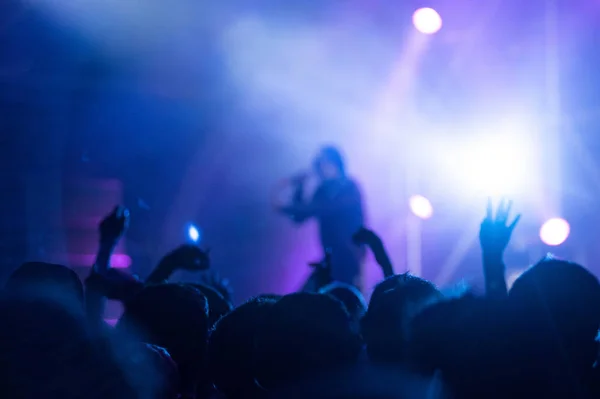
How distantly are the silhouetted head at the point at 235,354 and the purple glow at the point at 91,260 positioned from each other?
502cm

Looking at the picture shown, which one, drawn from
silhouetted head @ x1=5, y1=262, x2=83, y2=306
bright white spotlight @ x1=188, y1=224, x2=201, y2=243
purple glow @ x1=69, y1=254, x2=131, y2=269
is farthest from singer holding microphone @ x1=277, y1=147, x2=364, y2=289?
silhouetted head @ x1=5, y1=262, x2=83, y2=306

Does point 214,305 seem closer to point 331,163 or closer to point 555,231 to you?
point 331,163

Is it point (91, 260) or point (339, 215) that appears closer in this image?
point (339, 215)

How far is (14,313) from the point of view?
1246mm

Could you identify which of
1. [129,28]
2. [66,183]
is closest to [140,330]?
[129,28]

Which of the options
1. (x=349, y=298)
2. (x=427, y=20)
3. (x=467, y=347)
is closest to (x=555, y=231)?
(x=427, y=20)

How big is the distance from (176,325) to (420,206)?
5.82 metres

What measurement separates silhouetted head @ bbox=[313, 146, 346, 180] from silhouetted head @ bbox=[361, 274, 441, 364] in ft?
10.3

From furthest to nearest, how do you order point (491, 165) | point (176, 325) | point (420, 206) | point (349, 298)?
1. point (420, 206)
2. point (491, 165)
3. point (349, 298)
4. point (176, 325)

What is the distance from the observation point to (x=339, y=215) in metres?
4.65

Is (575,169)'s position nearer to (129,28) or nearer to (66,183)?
(129,28)

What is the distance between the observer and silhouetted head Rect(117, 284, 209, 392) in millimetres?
1685

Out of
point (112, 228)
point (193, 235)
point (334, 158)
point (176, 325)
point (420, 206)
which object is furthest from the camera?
point (420, 206)

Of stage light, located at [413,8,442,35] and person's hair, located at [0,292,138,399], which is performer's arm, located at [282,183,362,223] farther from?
person's hair, located at [0,292,138,399]
